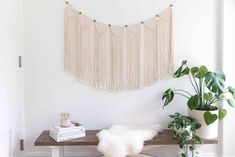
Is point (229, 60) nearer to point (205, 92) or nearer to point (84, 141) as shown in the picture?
point (205, 92)

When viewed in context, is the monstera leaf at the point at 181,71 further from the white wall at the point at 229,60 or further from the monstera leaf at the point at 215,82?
the white wall at the point at 229,60

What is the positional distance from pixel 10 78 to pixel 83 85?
0.73 m

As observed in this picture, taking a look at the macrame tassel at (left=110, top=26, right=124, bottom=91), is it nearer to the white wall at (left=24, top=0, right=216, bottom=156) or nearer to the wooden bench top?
the white wall at (left=24, top=0, right=216, bottom=156)

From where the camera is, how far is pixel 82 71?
9.46ft

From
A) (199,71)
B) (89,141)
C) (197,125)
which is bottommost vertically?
(89,141)

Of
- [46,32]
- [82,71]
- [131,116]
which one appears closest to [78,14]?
[46,32]

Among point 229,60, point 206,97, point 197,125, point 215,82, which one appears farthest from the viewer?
Result: point 229,60

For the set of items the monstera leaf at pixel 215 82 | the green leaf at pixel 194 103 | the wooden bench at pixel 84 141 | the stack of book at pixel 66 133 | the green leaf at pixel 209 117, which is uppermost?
the monstera leaf at pixel 215 82

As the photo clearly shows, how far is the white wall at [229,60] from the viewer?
2824 mm

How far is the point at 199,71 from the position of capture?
8.70 ft

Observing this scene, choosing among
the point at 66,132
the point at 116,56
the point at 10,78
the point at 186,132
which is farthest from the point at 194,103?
the point at 10,78

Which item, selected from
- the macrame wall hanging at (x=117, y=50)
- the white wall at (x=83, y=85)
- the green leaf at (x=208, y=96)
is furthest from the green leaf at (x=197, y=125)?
the macrame wall hanging at (x=117, y=50)

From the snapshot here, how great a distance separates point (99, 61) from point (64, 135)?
830 millimetres

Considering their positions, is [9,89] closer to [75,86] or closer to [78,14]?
[75,86]
